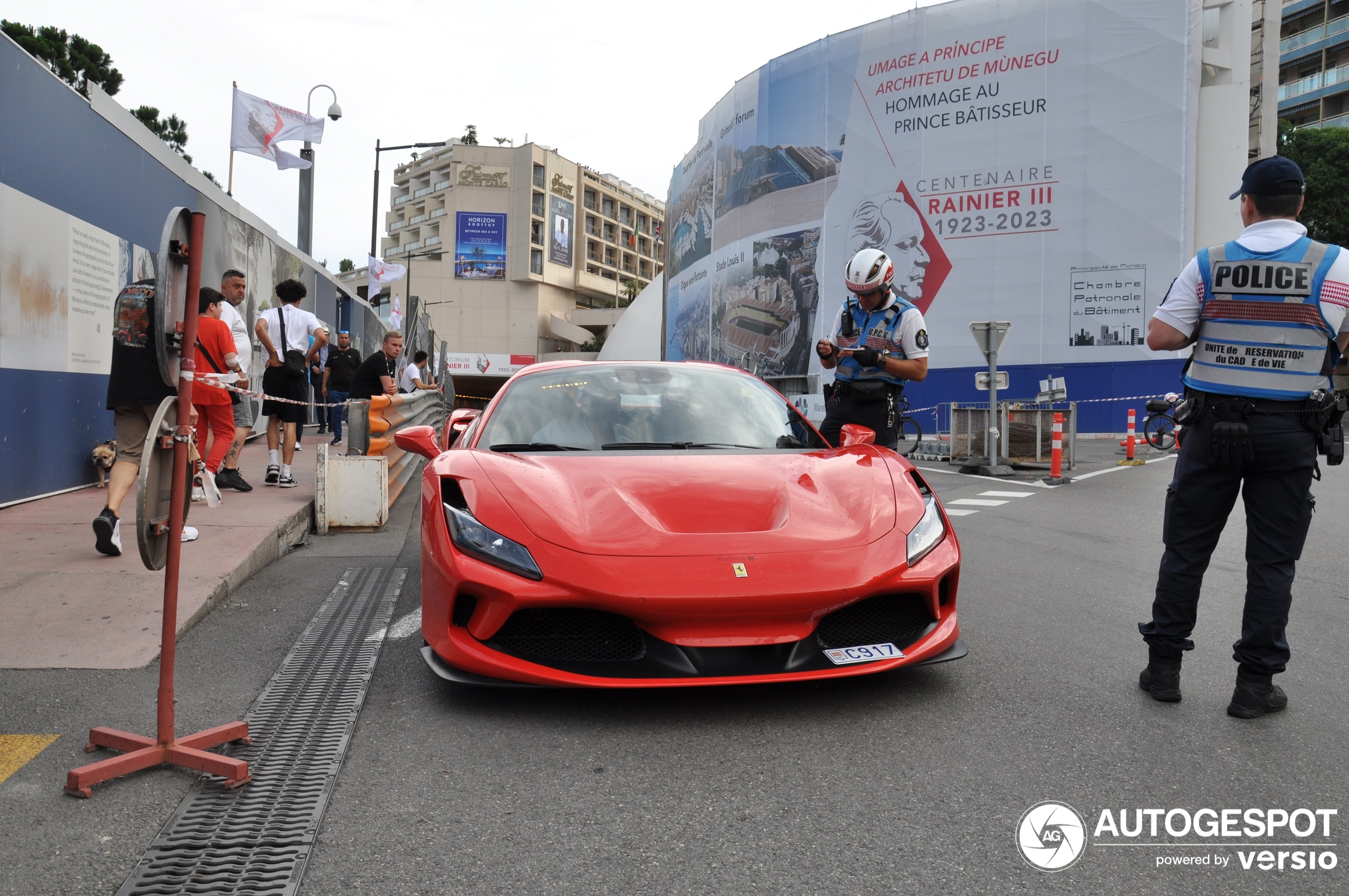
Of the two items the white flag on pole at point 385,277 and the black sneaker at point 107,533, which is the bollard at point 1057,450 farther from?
the white flag on pole at point 385,277

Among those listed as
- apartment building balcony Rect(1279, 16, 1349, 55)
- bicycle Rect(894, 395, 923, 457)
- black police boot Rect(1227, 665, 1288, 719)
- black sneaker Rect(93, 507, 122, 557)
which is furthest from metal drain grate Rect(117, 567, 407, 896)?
apartment building balcony Rect(1279, 16, 1349, 55)

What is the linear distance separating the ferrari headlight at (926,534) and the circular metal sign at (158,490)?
7.22 feet

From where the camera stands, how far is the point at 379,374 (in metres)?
10.2

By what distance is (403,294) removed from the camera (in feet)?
262

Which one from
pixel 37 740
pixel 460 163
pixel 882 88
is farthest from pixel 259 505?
pixel 460 163

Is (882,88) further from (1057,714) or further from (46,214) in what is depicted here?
(1057,714)

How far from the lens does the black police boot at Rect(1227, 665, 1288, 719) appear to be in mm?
3131

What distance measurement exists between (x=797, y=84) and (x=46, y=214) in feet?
92.4

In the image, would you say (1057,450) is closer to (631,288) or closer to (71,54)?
(71,54)

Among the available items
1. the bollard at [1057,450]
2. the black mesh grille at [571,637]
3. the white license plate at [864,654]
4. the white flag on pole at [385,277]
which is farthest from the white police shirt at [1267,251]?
the white flag on pole at [385,277]

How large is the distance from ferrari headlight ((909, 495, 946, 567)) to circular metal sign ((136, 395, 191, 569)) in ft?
7.22

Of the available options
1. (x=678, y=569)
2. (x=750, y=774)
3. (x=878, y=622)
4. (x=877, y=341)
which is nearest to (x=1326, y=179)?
(x=877, y=341)

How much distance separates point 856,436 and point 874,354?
1233 mm

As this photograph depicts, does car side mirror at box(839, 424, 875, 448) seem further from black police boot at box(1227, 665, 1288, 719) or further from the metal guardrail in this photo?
the metal guardrail
